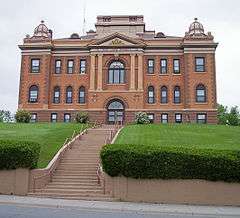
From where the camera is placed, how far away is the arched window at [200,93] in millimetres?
56156

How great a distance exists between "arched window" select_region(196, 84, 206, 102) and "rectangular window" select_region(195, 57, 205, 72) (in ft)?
6.99

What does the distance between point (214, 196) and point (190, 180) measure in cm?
129

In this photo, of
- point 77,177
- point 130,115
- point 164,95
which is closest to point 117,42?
point 164,95

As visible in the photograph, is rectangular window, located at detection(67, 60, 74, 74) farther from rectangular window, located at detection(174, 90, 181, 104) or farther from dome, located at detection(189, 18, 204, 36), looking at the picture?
dome, located at detection(189, 18, 204, 36)

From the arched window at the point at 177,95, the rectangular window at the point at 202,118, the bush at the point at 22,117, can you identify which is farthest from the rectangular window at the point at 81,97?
the rectangular window at the point at 202,118

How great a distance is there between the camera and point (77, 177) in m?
23.2

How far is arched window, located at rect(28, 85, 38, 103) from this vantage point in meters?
57.9

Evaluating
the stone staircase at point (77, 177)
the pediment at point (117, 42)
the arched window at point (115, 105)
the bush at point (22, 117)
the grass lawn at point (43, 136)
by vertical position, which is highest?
the pediment at point (117, 42)

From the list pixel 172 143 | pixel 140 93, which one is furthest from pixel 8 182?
pixel 140 93

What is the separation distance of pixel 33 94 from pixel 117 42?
1285 centimetres

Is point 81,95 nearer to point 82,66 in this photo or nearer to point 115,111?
point 82,66

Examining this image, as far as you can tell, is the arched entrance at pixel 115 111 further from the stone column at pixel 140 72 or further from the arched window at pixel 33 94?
the arched window at pixel 33 94

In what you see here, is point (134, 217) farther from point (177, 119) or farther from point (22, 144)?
point (177, 119)

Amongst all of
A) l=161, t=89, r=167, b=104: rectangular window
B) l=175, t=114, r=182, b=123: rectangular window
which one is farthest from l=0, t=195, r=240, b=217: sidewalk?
l=161, t=89, r=167, b=104: rectangular window
